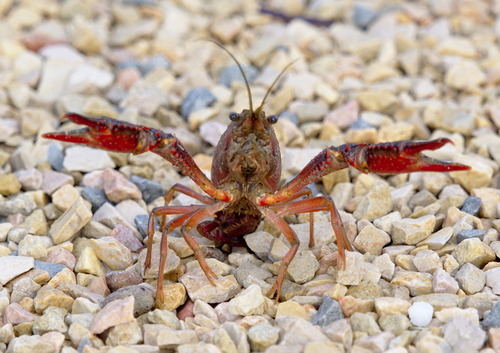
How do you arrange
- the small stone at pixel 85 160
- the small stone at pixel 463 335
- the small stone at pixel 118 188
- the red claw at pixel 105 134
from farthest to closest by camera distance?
the small stone at pixel 85 160
the small stone at pixel 118 188
the red claw at pixel 105 134
the small stone at pixel 463 335

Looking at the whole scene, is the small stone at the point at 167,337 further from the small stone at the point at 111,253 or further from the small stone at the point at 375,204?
the small stone at the point at 375,204

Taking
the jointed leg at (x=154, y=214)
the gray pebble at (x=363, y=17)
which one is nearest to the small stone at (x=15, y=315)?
the jointed leg at (x=154, y=214)

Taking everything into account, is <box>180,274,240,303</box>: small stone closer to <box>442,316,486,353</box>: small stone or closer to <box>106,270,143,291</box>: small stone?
<box>106,270,143,291</box>: small stone

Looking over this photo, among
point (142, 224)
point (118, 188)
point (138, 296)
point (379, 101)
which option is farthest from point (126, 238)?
point (379, 101)

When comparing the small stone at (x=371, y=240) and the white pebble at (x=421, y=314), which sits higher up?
the small stone at (x=371, y=240)

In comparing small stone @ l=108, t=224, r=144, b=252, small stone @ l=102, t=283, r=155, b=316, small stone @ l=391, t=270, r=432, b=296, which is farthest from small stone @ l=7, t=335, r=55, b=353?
small stone @ l=391, t=270, r=432, b=296

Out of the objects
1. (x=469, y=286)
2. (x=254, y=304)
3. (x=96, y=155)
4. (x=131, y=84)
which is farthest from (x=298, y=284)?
(x=131, y=84)
